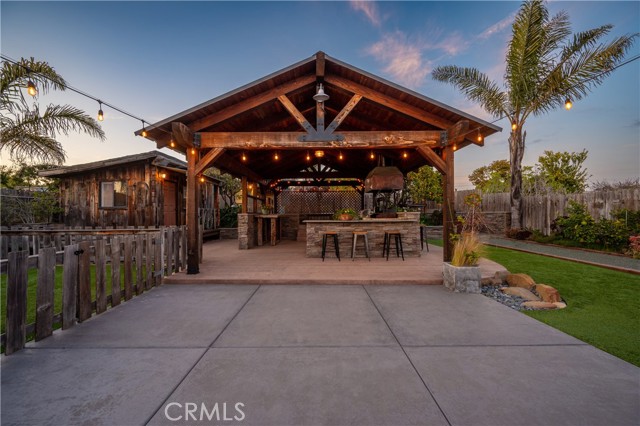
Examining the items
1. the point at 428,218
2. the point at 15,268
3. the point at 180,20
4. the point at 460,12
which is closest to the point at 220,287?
the point at 15,268

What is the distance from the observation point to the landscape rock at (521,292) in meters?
4.20

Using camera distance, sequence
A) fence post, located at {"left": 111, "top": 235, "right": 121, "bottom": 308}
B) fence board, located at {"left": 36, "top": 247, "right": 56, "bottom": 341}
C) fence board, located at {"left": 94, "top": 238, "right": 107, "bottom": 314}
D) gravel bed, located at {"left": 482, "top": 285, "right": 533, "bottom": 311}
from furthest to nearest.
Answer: gravel bed, located at {"left": 482, "top": 285, "right": 533, "bottom": 311} → fence post, located at {"left": 111, "top": 235, "right": 121, "bottom": 308} → fence board, located at {"left": 94, "top": 238, "right": 107, "bottom": 314} → fence board, located at {"left": 36, "top": 247, "right": 56, "bottom": 341}

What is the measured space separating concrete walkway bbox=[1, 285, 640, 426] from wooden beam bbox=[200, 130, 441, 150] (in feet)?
11.4

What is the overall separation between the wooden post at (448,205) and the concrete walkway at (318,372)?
7.27ft

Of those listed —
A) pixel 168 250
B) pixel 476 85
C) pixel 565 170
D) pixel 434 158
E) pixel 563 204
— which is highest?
pixel 476 85

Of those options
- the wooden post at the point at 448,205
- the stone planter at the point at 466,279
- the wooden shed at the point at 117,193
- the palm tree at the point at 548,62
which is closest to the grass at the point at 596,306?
the stone planter at the point at 466,279

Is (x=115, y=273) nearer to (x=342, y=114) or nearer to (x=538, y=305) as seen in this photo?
(x=342, y=114)

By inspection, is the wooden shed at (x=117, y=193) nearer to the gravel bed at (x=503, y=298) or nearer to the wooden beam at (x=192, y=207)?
the wooden beam at (x=192, y=207)

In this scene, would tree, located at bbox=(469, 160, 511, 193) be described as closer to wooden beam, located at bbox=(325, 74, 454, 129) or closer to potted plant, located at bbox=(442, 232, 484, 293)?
wooden beam, located at bbox=(325, 74, 454, 129)

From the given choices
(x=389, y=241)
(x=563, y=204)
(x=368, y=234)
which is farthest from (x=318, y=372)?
(x=563, y=204)

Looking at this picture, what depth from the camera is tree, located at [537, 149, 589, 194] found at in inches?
722

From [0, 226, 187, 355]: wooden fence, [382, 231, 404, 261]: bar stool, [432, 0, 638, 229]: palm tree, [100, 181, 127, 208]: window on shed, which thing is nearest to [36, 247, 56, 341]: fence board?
[0, 226, 187, 355]: wooden fence

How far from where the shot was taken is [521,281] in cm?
471

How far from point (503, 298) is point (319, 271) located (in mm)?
3177
